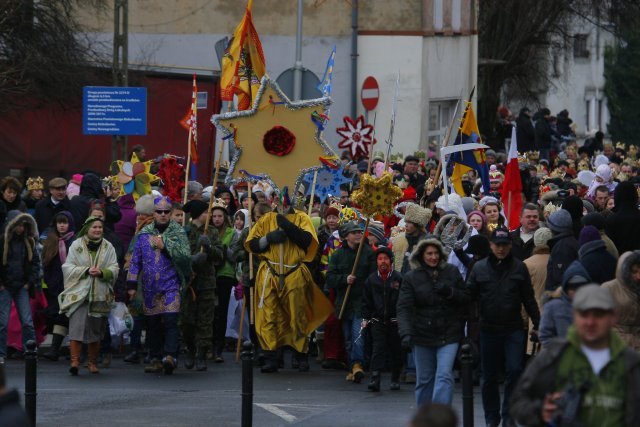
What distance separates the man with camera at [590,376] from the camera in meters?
8.09

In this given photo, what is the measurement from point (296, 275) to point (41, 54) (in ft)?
39.6

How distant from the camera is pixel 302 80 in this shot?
940 inches

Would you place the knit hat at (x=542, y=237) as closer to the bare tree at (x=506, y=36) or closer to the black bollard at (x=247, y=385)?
the black bollard at (x=247, y=385)

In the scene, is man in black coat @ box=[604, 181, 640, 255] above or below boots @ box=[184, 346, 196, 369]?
above

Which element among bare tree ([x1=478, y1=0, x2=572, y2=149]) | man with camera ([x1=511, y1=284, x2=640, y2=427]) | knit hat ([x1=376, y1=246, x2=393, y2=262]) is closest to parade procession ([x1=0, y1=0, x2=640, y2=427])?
man with camera ([x1=511, y1=284, x2=640, y2=427])

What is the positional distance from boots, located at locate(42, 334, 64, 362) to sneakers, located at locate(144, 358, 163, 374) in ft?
3.71

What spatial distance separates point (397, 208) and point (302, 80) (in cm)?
474

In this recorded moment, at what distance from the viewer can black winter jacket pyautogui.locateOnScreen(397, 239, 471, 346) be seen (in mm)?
13258

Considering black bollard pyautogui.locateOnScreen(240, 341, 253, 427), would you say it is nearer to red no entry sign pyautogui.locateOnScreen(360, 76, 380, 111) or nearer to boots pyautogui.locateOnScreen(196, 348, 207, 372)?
boots pyautogui.locateOnScreen(196, 348, 207, 372)

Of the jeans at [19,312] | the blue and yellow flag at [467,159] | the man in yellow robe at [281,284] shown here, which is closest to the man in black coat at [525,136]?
the blue and yellow flag at [467,159]

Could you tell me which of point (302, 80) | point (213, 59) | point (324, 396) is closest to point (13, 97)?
Result: point (302, 80)

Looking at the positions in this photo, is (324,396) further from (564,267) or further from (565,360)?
(565,360)

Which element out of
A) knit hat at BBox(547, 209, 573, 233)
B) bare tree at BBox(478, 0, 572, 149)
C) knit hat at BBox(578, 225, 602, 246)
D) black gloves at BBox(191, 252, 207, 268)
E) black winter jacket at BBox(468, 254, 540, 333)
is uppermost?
bare tree at BBox(478, 0, 572, 149)

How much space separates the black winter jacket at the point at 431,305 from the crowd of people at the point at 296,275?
0.01 m
